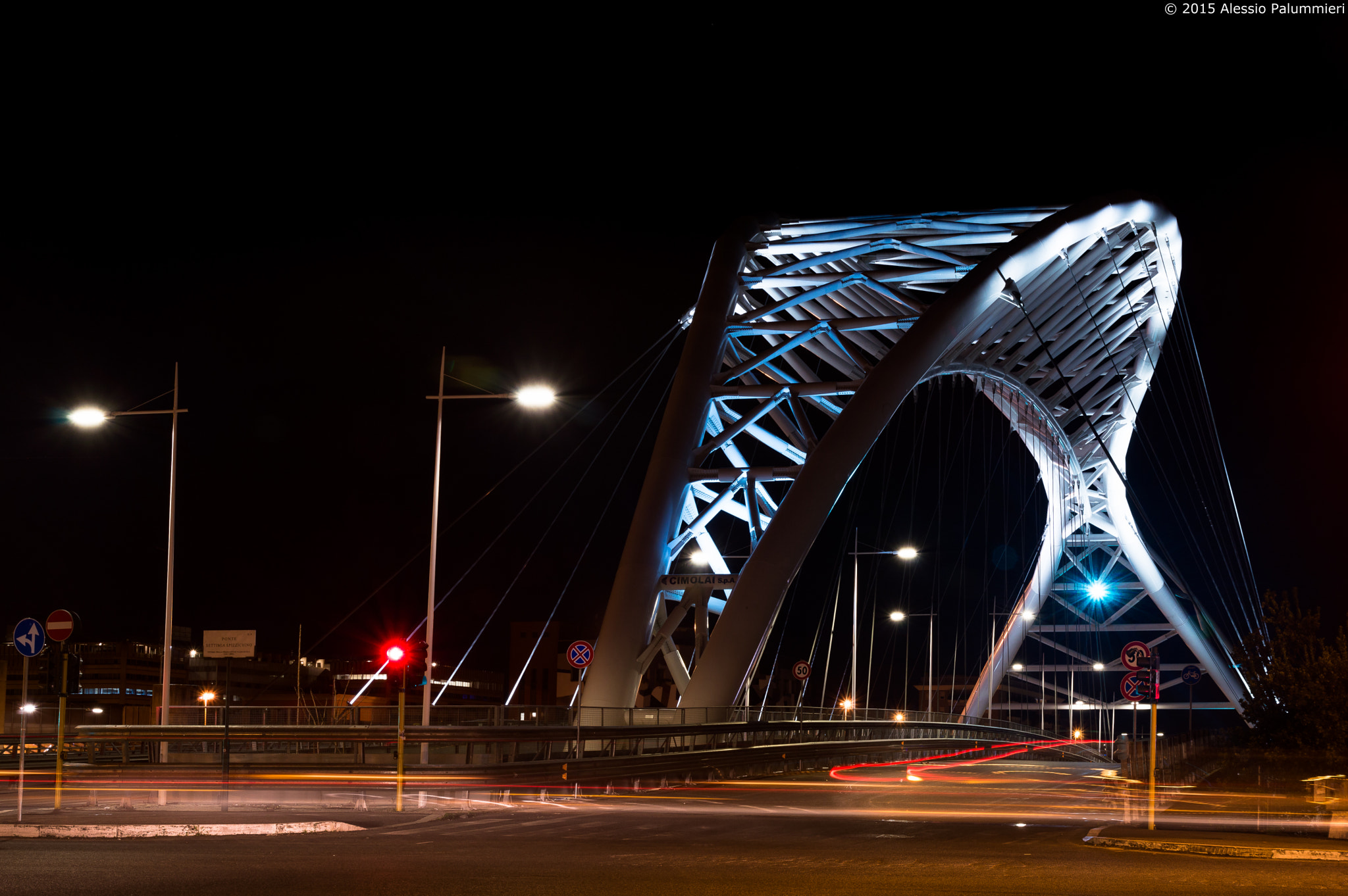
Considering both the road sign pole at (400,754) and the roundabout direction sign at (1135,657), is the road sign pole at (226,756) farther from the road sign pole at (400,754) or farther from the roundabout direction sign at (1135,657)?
the roundabout direction sign at (1135,657)

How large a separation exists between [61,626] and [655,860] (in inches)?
352

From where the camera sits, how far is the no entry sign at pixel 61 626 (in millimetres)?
17312

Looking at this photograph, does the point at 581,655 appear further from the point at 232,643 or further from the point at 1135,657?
the point at 1135,657

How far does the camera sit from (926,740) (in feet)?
150

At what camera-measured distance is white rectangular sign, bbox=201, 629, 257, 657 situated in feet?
74.0

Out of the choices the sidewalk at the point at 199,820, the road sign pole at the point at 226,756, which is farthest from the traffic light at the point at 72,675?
the road sign pole at the point at 226,756

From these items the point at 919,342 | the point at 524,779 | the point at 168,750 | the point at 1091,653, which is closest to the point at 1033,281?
the point at 919,342

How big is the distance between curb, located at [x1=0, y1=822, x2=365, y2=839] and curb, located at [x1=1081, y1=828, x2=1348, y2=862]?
26.7 feet

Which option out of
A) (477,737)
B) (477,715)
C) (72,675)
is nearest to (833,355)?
(477,715)

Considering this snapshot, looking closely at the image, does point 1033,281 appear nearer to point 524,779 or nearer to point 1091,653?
point 524,779

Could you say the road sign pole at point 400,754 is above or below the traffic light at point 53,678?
below

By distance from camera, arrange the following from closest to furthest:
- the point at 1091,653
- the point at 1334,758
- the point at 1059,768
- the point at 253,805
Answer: the point at 253,805 < the point at 1334,758 < the point at 1059,768 < the point at 1091,653

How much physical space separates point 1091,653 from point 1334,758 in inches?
2194

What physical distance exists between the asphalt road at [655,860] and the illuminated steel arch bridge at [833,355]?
14843mm
